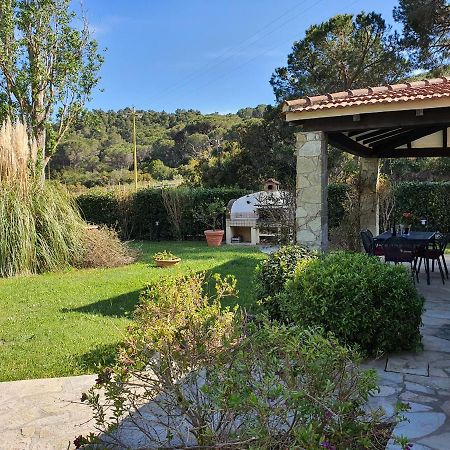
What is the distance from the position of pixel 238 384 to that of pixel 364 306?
6.94ft

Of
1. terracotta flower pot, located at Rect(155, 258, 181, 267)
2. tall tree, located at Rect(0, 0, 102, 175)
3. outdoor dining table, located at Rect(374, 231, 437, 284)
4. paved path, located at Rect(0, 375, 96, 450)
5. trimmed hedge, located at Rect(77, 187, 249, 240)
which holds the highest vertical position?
tall tree, located at Rect(0, 0, 102, 175)

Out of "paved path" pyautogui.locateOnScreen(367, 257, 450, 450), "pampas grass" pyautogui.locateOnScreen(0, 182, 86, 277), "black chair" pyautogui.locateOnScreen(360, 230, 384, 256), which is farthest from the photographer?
"pampas grass" pyautogui.locateOnScreen(0, 182, 86, 277)

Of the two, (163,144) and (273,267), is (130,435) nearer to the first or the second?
(273,267)

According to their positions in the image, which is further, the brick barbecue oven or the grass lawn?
the brick barbecue oven

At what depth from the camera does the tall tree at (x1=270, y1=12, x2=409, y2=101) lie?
51.6ft

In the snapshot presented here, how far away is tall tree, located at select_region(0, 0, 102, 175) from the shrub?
406 inches

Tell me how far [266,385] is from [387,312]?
2.25m

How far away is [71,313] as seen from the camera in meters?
5.48

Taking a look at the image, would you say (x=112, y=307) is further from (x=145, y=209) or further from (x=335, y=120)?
(x=145, y=209)

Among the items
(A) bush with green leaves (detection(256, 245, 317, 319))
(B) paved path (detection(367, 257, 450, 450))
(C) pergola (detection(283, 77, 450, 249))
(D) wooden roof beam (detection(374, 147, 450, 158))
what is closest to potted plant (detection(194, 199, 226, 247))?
(D) wooden roof beam (detection(374, 147, 450, 158))

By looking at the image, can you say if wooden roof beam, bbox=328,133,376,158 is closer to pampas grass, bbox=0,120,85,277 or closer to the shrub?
the shrub

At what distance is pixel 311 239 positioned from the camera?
5.96 metres

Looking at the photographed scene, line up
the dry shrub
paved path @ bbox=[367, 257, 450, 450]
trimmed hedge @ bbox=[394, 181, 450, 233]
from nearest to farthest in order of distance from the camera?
paved path @ bbox=[367, 257, 450, 450] → the dry shrub → trimmed hedge @ bbox=[394, 181, 450, 233]

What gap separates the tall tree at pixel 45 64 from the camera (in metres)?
12.2
